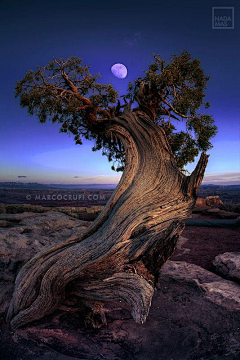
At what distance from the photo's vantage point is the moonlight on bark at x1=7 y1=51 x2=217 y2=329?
4527mm

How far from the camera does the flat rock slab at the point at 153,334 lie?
395 centimetres

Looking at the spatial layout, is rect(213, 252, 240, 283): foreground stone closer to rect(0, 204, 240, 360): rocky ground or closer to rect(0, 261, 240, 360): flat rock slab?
rect(0, 204, 240, 360): rocky ground

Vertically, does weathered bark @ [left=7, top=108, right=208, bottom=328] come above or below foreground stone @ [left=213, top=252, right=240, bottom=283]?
above

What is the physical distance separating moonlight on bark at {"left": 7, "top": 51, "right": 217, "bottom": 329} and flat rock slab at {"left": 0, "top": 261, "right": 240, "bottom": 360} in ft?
1.26

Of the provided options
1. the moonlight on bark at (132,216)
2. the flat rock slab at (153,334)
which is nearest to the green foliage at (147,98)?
the moonlight on bark at (132,216)

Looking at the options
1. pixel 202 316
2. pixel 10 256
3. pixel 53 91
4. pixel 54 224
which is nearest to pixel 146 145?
pixel 53 91

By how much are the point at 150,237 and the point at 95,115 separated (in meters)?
4.81

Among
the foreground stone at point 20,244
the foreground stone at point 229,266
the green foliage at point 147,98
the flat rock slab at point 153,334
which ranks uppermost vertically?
the green foliage at point 147,98

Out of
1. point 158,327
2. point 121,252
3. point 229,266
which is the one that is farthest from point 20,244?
point 229,266

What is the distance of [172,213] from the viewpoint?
200 inches

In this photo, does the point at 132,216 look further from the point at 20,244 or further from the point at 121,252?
the point at 20,244

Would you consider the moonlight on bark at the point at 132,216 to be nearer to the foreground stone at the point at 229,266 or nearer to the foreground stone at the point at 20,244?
the foreground stone at the point at 20,244

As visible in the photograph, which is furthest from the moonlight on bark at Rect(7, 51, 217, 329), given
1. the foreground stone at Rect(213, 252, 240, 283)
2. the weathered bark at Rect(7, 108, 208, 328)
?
the foreground stone at Rect(213, 252, 240, 283)

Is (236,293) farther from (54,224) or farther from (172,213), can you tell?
(54,224)
